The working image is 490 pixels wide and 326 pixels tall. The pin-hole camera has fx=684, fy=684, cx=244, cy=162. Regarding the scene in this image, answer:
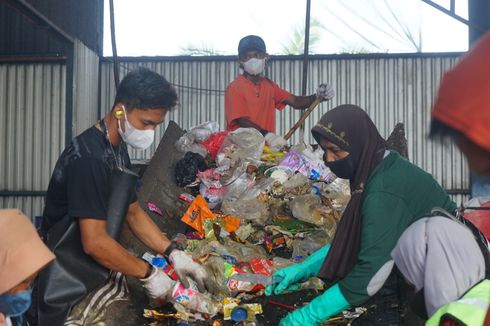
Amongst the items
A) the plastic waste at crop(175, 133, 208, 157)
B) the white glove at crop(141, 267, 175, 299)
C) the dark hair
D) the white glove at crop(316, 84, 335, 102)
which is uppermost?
the white glove at crop(316, 84, 335, 102)

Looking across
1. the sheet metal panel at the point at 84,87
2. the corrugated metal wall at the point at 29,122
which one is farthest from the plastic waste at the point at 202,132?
the corrugated metal wall at the point at 29,122

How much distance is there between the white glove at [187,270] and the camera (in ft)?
10.7

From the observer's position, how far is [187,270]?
10.7ft

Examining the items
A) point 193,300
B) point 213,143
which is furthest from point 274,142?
point 193,300

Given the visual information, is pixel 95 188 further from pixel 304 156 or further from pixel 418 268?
pixel 304 156

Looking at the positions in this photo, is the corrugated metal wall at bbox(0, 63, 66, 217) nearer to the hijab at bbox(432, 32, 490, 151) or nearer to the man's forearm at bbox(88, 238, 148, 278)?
the man's forearm at bbox(88, 238, 148, 278)

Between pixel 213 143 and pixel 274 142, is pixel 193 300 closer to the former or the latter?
pixel 213 143

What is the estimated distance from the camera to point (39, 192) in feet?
34.0

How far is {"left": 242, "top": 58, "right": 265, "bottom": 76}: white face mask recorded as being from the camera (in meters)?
5.91

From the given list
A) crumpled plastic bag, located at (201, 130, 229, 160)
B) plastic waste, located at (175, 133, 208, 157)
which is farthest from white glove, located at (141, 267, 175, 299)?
crumpled plastic bag, located at (201, 130, 229, 160)

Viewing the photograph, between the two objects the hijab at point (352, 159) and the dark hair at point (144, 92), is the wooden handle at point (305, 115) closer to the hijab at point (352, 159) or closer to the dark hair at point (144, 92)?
the dark hair at point (144, 92)

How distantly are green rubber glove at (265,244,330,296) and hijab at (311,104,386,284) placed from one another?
0.38m

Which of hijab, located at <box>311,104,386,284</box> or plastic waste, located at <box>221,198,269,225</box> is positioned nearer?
hijab, located at <box>311,104,386,284</box>

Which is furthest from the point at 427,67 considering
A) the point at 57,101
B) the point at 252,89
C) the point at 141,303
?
the point at 141,303
